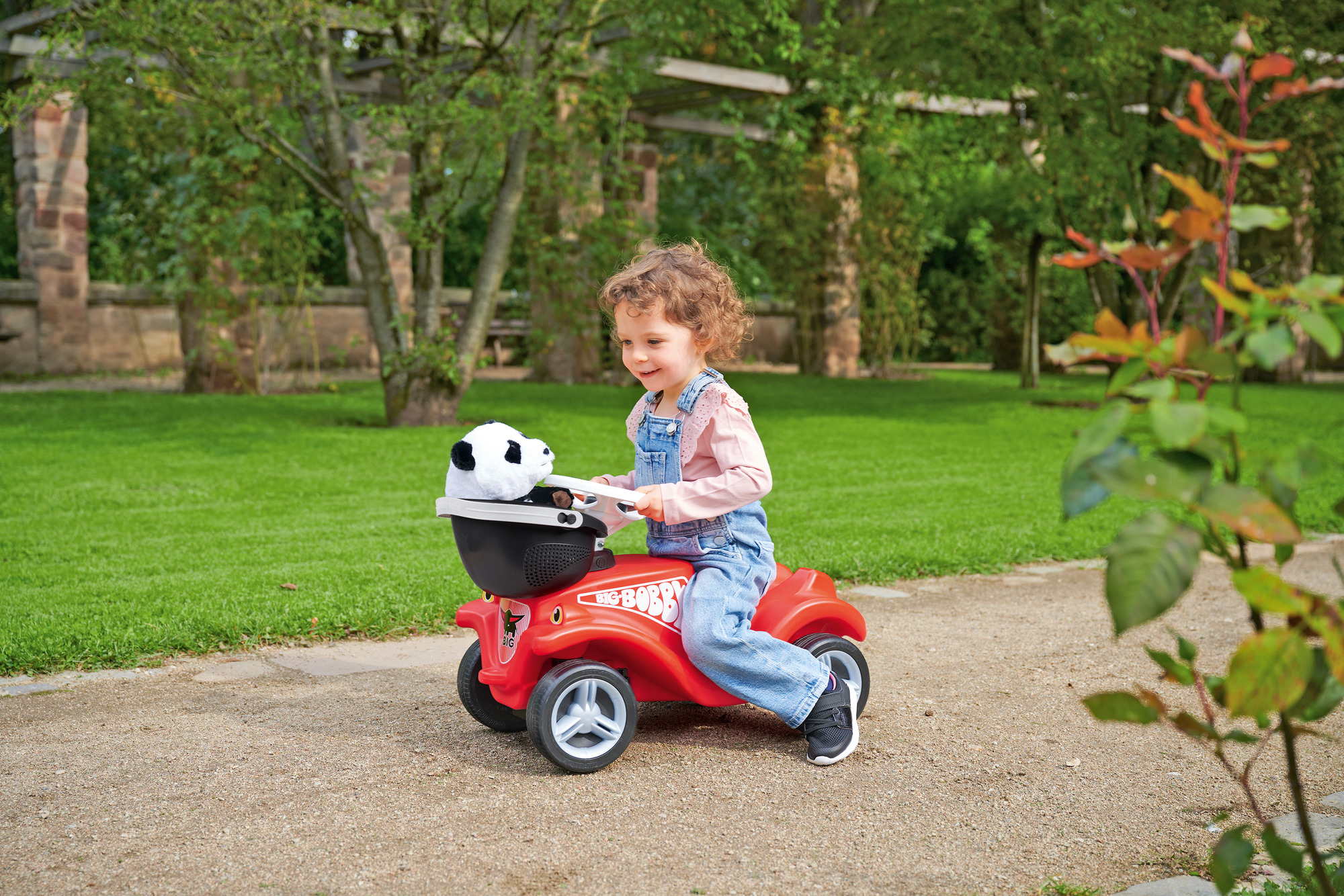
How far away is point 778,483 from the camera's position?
8.92m

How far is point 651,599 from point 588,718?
0.36 meters

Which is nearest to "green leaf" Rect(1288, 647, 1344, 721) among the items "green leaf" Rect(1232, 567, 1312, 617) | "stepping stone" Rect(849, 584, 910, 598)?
"green leaf" Rect(1232, 567, 1312, 617)

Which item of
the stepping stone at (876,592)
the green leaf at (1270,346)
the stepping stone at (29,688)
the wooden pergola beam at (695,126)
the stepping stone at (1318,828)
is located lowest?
the stepping stone at (29,688)

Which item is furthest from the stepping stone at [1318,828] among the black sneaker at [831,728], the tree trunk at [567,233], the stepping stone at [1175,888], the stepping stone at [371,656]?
the tree trunk at [567,233]

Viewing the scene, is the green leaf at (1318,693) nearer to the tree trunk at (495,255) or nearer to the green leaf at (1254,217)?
the green leaf at (1254,217)

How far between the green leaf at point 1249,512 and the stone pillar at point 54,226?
16.5 m

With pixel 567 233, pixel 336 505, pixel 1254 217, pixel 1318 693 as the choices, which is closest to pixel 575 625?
pixel 1318 693

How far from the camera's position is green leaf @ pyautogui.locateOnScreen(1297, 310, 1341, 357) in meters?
1.49

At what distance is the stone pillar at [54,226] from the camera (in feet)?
52.0

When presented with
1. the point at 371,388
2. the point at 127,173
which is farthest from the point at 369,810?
the point at 127,173

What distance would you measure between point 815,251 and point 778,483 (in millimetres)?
11178

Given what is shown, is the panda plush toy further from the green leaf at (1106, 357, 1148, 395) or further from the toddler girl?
the green leaf at (1106, 357, 1148, 395)

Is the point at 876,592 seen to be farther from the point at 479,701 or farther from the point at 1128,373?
the point at 1128,373

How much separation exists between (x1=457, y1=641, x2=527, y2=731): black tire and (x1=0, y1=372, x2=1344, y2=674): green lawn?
50.1 inches
